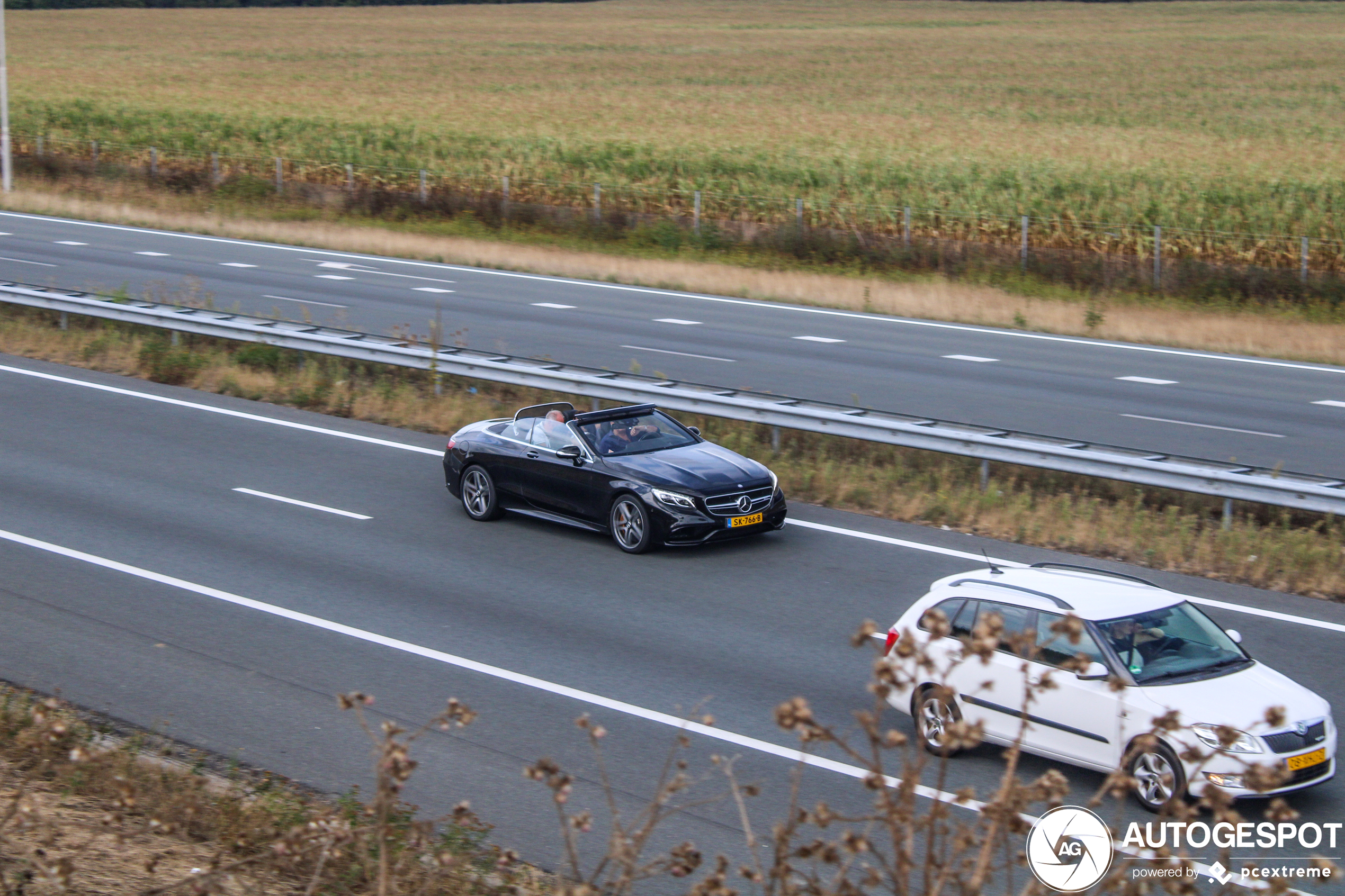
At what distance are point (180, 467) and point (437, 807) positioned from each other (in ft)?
31.9

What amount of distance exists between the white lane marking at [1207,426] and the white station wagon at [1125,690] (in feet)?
32.9

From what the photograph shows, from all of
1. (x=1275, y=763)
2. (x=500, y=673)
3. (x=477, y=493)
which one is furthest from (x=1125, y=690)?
(x=477, y=493)

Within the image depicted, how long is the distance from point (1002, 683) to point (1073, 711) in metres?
0.56

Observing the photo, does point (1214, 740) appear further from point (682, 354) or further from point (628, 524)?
point (682, 354)

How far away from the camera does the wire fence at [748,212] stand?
32.0m

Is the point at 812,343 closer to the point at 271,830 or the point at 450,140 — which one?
the point at 271,830

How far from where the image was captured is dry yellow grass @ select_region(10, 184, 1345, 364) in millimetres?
27000

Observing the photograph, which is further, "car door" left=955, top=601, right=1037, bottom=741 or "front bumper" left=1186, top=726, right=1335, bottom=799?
"car door" left=955, top=601, right=1037, bottom=741

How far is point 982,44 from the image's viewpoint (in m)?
95.0

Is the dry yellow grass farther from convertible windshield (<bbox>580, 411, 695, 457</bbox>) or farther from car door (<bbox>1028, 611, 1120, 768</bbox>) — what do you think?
car door (<bbox>1028, 611, 1120, 768</bbox>)

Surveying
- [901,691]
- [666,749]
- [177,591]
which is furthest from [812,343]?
[901,691]

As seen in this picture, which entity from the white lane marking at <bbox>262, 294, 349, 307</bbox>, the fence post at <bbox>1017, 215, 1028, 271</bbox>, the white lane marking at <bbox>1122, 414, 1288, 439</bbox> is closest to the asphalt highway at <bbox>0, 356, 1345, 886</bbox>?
the white lane marking at <bbox>1122, 414, 1288, 439</bbox>

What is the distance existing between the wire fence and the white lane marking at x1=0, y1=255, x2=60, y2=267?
12.3 meters

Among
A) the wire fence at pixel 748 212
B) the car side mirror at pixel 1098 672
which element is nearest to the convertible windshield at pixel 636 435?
the car side mirror at pixel 1098 672
